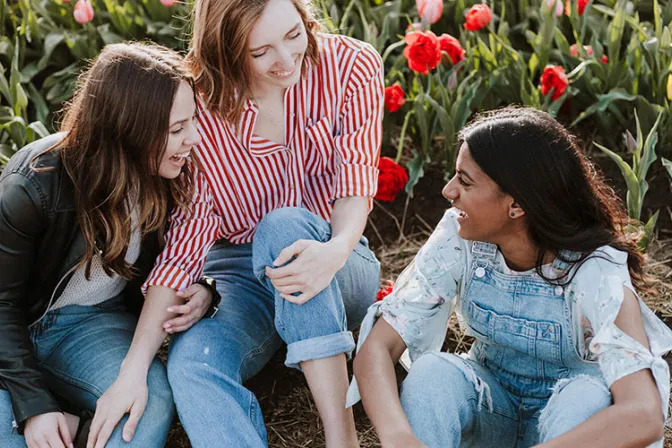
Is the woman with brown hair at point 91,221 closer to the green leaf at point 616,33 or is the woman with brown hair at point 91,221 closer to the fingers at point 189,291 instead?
the fingers at point 189,291

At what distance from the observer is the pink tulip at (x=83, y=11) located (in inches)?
132

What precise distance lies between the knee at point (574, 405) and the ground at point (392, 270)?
2.04ft

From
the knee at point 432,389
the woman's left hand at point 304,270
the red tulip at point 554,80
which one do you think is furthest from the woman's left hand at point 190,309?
the red tulip at point 554,80

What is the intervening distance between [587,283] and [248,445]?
808 mm

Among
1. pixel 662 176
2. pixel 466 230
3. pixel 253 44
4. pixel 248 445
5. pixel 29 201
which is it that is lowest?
pixel 662 176

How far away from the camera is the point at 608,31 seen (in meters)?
3.31

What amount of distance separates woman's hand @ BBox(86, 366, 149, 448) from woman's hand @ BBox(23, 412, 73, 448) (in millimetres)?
64

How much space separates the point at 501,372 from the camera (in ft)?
7.02

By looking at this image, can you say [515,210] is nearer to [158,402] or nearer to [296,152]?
[296,152]

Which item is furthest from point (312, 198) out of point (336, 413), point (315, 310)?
point (336, 413)

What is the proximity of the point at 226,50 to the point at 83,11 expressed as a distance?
1328mm

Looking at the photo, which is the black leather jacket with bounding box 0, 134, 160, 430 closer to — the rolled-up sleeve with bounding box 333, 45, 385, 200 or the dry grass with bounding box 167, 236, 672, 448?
the dry grass with bounding box 167, 236, 672, 448

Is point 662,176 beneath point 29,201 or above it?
beneath

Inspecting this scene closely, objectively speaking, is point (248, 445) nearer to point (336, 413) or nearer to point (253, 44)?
point (336, 413)
